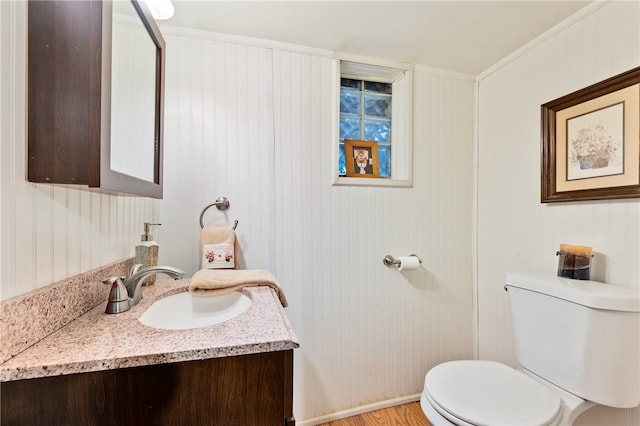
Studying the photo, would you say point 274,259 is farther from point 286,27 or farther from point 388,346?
point 286,27

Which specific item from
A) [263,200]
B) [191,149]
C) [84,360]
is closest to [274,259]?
[263,200]

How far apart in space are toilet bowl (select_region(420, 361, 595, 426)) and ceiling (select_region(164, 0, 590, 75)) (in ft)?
5.14

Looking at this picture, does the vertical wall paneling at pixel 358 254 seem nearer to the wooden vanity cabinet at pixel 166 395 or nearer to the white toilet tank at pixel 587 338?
the white toilet tank at pixel 587 338

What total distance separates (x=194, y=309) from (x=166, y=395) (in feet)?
1.63

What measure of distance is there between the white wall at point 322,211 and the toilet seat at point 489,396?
501 mm

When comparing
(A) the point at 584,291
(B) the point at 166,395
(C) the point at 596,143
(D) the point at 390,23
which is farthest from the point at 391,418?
(D) the point at 390,23

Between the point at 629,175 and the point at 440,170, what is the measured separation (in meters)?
0.81

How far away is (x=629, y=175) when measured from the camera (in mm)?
1070

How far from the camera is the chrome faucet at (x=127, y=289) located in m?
0.78

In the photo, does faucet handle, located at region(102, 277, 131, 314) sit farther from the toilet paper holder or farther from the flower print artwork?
the flower print artwork

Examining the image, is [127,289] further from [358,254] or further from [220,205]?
[358,254]

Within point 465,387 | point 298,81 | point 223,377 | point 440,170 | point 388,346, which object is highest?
point 298,81

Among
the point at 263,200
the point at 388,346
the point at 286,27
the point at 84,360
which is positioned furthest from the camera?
the point at 388,346

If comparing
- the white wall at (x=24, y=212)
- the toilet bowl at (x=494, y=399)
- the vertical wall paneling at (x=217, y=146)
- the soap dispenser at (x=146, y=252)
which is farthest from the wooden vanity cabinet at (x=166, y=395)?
the vertical wall paneling at (x=217, y=146)
